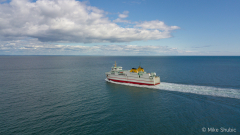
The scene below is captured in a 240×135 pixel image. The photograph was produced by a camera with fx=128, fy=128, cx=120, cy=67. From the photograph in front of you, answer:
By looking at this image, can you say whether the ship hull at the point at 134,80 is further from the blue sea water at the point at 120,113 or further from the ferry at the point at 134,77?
the blue sea water at the point at 120,113

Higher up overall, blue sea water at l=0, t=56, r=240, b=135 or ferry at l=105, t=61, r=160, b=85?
ferry at l=105, t=61, r=160, b=85

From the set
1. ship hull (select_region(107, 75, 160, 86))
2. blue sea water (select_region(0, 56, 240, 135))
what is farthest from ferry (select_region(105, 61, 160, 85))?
blue sea water (select_region(0, 56, 240, 135))

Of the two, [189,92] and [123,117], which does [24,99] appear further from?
[189,92]

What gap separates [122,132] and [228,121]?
77.0 feet

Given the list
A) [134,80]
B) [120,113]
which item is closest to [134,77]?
[134,80]

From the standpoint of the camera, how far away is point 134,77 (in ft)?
205

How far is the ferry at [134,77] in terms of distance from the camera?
191 feet

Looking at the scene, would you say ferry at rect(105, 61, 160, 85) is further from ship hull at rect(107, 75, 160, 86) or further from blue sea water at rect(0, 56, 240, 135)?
blue sea water at rect(0, 56, 240, 135)

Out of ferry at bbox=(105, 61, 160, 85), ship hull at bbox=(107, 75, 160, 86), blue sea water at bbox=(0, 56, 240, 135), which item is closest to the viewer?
blue sea water at bbox=(0, 56, 240, 135)

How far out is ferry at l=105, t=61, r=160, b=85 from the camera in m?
58.2

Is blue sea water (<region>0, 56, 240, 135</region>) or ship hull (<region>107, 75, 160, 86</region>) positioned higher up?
ship hull (<region>107, 75, 160, 86</region>)

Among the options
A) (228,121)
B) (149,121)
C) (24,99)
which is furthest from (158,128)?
(24,99)

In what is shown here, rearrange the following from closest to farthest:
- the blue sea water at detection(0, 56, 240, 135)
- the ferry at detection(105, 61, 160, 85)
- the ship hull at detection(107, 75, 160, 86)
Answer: the blue sea water at detection(0, 56, 240, 135), the ship hull at detection(107, 75, 160, 86), the ferry at detection(105, 61, 160, 85)

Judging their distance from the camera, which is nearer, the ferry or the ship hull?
the ship hull
